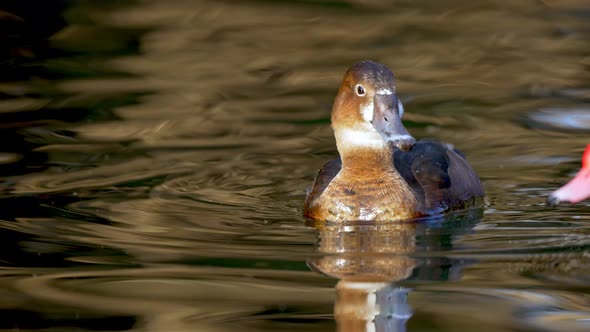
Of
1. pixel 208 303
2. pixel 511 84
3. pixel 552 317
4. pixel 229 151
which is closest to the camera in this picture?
pixel 552 317

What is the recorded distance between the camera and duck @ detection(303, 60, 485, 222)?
27.5 feet

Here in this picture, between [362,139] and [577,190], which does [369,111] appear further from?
[577,190]

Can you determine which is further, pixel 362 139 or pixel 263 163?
pixel 263 163

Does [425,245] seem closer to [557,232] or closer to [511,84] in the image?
[557,232]

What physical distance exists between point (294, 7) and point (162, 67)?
8.73 ft

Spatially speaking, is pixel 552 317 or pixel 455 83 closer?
pixel 552 317

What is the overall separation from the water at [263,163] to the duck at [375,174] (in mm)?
196

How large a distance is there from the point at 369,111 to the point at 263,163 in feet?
7.06

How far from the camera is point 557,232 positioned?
300 inches

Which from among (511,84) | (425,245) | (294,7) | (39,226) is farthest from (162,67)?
(425,245)

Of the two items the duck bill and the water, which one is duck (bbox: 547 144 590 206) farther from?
the water

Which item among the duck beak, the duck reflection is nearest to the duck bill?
the duck reflection

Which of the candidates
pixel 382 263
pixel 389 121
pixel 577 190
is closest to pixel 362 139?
pixel 389 121

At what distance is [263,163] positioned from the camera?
1037cm
